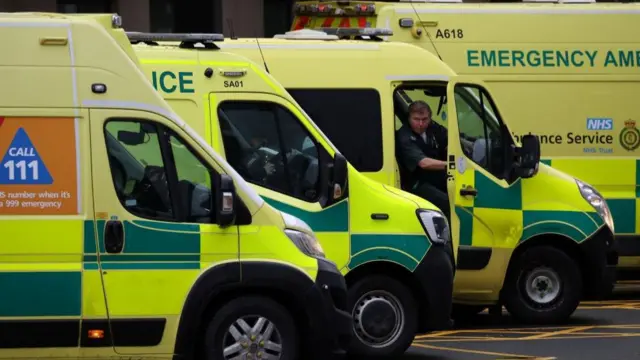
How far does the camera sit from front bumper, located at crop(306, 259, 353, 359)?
966cm

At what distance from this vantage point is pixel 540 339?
13.1 meters

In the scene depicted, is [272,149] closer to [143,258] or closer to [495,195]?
[143,258]

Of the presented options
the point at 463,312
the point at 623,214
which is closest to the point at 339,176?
the point at 463,312

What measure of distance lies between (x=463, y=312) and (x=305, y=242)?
18.7ft

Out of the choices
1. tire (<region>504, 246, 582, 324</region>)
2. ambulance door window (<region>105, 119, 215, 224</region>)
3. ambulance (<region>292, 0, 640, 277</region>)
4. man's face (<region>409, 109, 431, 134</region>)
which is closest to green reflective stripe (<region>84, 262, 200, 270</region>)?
ambulance door window (<region>105, 119, 215, 224</region>)

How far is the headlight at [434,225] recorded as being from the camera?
457 inches

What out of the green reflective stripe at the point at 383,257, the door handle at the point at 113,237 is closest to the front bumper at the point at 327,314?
the door handle at the point at 113,237

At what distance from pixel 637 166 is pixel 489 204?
2910mm

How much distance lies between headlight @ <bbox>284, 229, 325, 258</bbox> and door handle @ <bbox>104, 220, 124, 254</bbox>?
3.30ft

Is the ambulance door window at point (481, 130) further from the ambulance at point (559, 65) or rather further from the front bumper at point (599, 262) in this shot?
the ambulance at point (559, 65)

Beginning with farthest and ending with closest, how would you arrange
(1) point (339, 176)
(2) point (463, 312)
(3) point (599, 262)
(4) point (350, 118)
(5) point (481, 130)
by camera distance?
(2) point (463, 312)
(3) point (599, 262)
(5) point (481, 130)
(4) point (350, 118)
(1) point (339, 176)

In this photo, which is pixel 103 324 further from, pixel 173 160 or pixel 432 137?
pixel 432 137

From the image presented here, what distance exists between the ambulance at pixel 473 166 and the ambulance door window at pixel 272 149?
108 cm

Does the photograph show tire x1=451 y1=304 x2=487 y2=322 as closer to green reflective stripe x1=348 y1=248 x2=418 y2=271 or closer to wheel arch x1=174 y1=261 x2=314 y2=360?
green reflective stripe x1=348 y1=248 x2=418 y2=271
